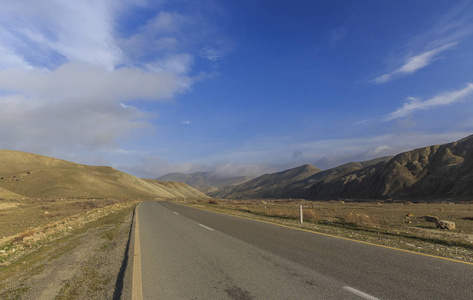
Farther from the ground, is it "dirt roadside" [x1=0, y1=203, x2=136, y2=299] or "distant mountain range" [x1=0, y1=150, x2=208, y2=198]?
"distant mountain range" [x1=0, y1=150, x2=208, y2=198]

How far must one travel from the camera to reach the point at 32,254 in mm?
9617

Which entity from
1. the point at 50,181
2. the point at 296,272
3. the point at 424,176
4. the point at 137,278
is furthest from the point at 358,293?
the point at 50,181

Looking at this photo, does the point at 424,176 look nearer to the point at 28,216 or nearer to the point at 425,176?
the point at 425,176

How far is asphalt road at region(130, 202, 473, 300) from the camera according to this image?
4777 mm

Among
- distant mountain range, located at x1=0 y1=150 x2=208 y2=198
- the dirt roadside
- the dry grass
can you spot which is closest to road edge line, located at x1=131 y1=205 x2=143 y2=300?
the dirt roadside

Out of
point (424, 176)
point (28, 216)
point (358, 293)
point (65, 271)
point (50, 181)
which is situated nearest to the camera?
point (358, 293)

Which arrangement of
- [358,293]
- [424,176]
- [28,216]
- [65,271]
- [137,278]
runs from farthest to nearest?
[424,176] < [28,216] < [65,271] < [137,278] < [358,293]

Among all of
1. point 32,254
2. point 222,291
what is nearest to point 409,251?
point 222,291

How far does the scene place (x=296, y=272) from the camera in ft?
19.5

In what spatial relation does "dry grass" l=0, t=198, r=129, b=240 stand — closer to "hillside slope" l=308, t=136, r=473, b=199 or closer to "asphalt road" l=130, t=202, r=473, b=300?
"asphalt road" l=130, t=202, r=473, b=300

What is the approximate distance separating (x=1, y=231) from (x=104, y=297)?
19.0 meters

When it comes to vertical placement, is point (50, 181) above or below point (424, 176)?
above

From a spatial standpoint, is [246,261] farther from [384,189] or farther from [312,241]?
[384,189]

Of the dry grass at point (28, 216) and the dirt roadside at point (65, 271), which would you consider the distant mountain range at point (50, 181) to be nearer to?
the dry grass at point (28, 216)
